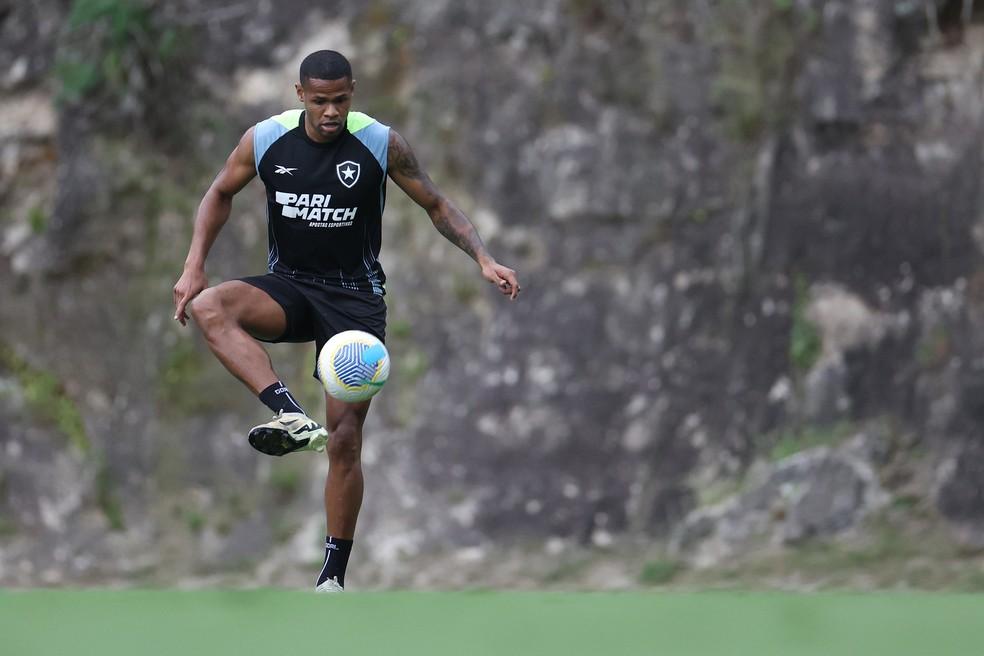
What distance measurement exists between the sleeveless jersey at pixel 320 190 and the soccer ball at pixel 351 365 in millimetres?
694

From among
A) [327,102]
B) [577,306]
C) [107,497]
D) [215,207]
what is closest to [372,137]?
[327,102]

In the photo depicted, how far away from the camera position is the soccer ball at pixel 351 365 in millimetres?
6562

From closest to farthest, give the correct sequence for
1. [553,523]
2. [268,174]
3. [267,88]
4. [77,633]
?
[77,633] → [268,174] → [553,523] → [267,88]

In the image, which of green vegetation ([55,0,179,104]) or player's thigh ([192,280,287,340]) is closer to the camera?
player's thigh ([192,280,287,340])

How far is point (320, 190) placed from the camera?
704 cm

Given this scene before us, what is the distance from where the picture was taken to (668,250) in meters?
12.9

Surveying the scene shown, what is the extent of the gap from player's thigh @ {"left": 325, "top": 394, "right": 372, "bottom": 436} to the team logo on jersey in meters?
1.06

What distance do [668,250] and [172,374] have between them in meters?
4.73

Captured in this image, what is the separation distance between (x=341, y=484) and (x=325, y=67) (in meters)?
2.08

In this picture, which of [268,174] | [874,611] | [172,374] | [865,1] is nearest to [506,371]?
[172,374]

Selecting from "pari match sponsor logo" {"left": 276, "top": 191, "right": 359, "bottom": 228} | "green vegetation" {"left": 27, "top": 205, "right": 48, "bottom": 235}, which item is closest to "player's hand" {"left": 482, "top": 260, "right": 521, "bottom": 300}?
"pari match sponsor logo" {"left": 276, "top": 191, "right": 359, "bottom": 228}

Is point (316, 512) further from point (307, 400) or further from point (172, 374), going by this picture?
point (172, 374)

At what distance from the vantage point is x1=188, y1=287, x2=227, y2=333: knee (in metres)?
6.71

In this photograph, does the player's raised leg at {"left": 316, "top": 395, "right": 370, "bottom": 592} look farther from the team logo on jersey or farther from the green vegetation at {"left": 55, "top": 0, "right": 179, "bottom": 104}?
the green vegetation at {"left": 55, "top": 0, "right": 179, "bottom": 104}
